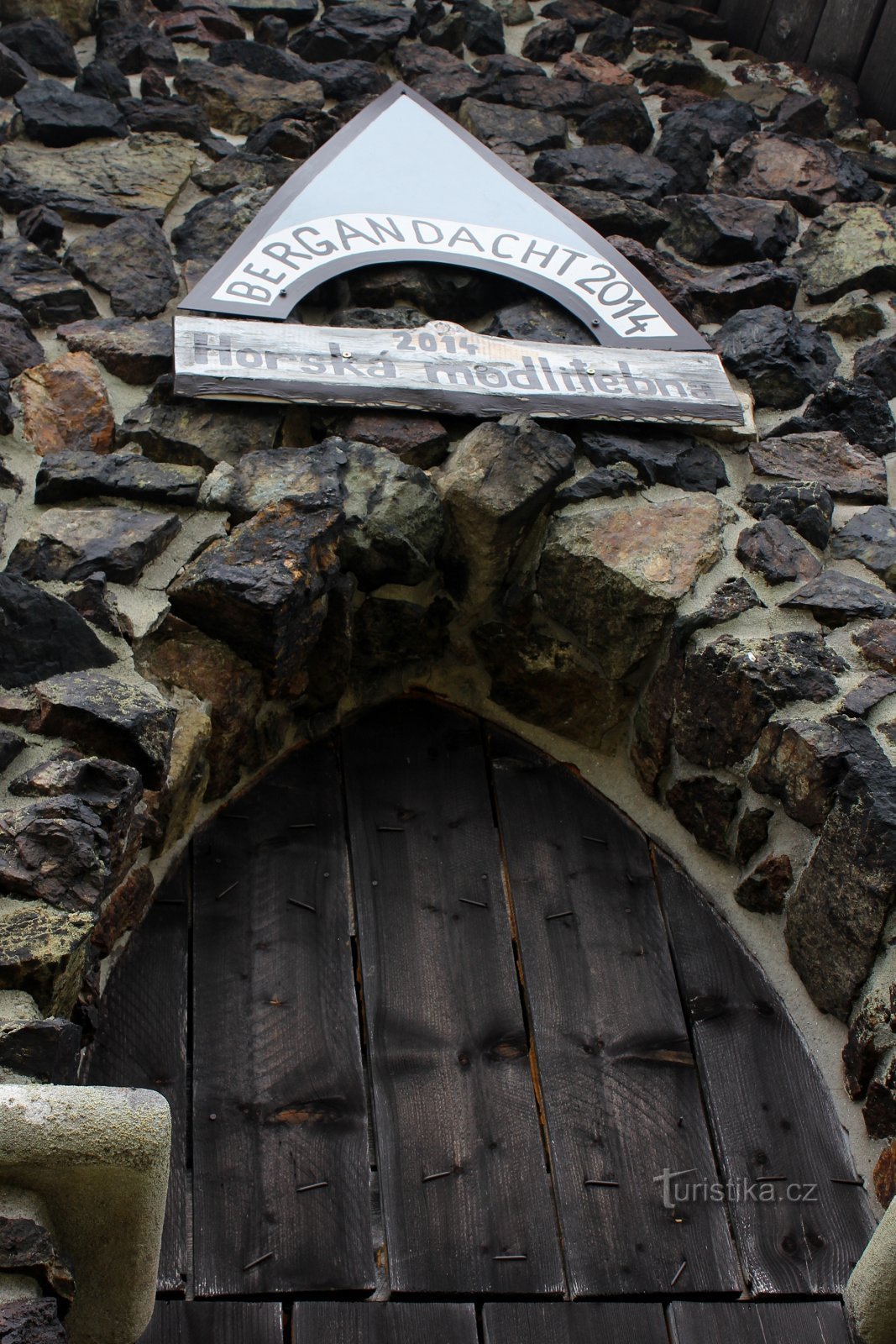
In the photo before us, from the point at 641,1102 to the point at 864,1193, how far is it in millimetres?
379

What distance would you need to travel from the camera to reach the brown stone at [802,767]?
106 inches

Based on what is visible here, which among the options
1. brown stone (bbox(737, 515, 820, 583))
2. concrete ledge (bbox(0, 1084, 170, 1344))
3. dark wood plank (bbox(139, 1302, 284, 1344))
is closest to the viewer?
concrete ledge (bbox(0, 1084, 170, 1344))

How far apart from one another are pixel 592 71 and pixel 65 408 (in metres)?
2.20

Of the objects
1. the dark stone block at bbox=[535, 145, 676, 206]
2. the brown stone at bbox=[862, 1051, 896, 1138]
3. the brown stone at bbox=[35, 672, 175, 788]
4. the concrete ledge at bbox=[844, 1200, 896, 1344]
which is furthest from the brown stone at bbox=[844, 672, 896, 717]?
the dark stone block at bbox=[535, 145, 676, 206]

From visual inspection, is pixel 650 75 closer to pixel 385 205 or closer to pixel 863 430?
pixel 385 205

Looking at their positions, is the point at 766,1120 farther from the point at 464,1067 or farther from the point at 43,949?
the point at 43,949

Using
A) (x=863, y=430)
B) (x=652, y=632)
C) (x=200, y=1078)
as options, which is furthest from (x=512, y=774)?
(x=863, y=430)

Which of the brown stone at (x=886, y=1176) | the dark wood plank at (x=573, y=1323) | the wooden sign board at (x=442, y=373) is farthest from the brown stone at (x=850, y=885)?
the wooden sign board at (x=442, y=373)

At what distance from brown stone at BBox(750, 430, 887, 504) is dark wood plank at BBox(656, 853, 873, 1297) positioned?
0.91 meters

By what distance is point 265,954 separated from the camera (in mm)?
2750

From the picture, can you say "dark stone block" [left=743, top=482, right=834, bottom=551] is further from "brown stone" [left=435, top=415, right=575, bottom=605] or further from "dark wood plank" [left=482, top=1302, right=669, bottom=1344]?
"dark wood plank" [left=482, top=1302, right=669, bottom=1344]

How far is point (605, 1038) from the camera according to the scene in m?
2.73

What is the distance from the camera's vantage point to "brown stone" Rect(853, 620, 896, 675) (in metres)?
2.85

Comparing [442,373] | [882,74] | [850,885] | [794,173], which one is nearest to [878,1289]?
[850,885]
